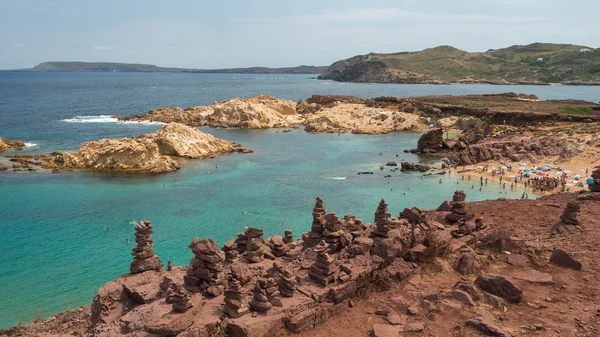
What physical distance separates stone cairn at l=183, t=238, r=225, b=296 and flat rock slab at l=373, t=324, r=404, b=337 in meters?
6.24

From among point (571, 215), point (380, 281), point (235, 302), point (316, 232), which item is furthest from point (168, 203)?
point (571, 215)

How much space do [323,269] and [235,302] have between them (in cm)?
409

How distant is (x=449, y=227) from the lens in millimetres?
24594

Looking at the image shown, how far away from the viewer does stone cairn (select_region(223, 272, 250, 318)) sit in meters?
14.8

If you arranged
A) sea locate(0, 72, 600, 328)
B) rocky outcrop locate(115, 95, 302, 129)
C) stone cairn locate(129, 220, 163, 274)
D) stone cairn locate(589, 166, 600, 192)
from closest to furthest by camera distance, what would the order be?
stone cairn locate(129, 220, 163, 274)
sea locate(0, 72, 600, 328)
stone cairn locate(589, 166, 600, 192)
rocky outcrop locate(115, 95, 302, 129)

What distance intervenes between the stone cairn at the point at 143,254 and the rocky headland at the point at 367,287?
0.06 meters

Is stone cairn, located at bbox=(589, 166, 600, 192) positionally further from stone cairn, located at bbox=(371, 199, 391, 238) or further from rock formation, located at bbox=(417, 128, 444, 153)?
rock formation, located at bbox=(417, 128, 444, 153)

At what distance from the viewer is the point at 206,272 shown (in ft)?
55.3

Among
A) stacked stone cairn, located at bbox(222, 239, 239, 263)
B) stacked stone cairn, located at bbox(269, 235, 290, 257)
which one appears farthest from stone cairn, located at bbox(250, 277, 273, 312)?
stacked stone cairn, located at bbox(269, 235, 290, 257)

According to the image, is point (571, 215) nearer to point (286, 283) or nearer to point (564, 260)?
point (564, 260)

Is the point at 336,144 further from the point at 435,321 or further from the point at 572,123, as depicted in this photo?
the point at 435,321

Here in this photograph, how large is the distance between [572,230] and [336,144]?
198 feet

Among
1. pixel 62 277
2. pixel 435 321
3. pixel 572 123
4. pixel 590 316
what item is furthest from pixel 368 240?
pixel 572 123

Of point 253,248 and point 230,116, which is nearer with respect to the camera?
point 253,248
